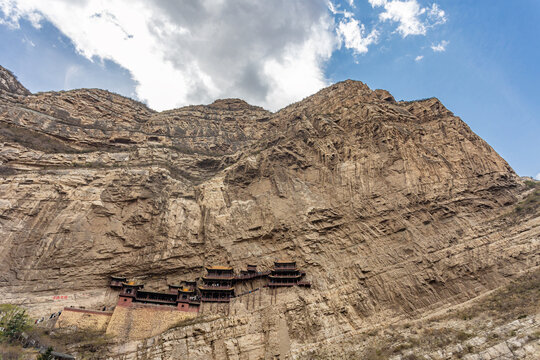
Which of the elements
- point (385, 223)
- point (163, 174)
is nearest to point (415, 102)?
point (385, 223)

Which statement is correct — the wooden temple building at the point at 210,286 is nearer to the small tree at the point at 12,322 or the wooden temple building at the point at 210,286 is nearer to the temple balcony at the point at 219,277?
the temple balcony at the point at 219,277

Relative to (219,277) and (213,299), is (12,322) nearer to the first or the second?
Result: (213,299)

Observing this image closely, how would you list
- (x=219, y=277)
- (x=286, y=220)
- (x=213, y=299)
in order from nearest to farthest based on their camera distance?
(x=213, y=299)
(x=219, y=277)
(x=286, y=220)

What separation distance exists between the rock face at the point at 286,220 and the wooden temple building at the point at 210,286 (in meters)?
1.19

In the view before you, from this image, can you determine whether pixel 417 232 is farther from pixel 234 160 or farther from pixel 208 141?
pixel 208 141

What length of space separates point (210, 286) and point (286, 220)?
9797mm

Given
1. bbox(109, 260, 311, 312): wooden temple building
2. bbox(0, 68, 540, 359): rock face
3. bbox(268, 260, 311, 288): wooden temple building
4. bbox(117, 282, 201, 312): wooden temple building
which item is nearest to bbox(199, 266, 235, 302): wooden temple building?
bbox(109, 260, 311, 312): wooden temple building

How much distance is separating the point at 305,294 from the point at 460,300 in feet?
39.9

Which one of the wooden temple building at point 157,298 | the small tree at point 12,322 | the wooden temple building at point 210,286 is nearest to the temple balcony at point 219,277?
the wooden temple building at point 210,286

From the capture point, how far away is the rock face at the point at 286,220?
25.7 metres

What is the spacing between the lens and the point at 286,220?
108 feet

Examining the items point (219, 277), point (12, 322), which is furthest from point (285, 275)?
point (12, 322)

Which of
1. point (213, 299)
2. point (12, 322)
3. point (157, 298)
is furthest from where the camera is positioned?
point (213, 299)

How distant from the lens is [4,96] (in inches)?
1729
